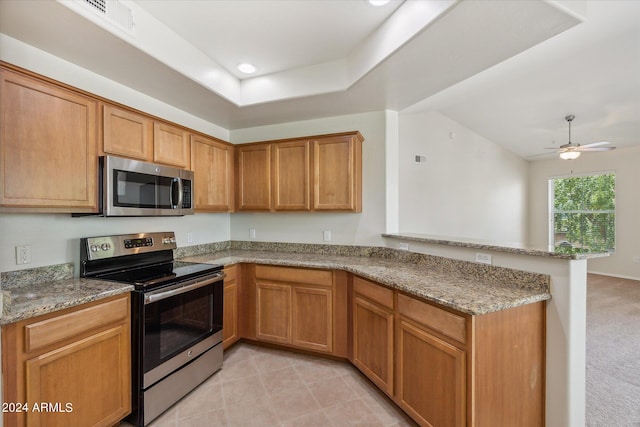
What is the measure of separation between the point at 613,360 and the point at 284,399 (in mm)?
3132

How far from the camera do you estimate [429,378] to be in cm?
171

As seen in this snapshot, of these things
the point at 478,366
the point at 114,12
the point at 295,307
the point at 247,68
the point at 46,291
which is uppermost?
the point at 247,68

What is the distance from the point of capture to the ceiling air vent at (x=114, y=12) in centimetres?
164

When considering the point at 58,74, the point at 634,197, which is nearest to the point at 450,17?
the point at 58,74

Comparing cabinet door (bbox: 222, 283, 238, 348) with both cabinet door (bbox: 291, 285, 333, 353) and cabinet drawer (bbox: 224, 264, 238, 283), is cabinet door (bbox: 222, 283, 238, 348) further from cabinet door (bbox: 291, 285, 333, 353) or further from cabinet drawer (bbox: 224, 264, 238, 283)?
cabinet door (bbox: 291, 285, 333, 353)

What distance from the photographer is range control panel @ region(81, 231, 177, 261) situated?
2.09m

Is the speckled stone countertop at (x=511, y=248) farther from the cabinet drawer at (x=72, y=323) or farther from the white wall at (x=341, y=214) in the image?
the cabinet drawer at (x=72, y=323)

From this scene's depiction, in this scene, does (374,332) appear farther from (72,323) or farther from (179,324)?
(72,323)

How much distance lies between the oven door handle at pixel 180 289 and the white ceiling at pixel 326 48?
1.70m

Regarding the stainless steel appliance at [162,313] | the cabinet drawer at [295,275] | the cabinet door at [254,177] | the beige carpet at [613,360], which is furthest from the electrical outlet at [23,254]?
the beige carpet at [613,360]

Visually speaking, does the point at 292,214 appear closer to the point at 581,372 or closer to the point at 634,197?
the point at 581,372

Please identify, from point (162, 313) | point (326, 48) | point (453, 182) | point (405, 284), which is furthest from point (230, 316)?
point (453, 182)

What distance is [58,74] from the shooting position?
2.02 m

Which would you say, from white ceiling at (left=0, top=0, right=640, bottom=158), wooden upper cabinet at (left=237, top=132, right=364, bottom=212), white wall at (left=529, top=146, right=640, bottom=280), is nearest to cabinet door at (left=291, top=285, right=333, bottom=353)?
wooden upper cabinet at (left=237, top=132, right=364, bottom=212)
